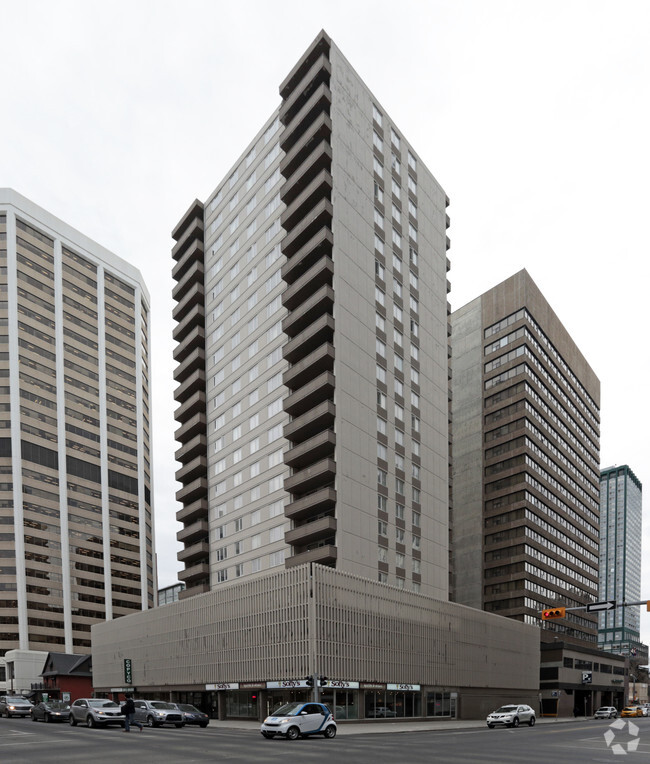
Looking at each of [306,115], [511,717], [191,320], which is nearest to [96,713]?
[511,717]

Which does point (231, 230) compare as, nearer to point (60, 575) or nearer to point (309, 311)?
point (309, 311)

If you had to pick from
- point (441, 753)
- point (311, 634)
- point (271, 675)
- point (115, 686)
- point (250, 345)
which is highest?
point (250, 345)

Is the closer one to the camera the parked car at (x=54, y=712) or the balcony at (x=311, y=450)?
the parked car at (x=54, y=712)

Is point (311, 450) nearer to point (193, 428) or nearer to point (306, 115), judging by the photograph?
point (193, 428)

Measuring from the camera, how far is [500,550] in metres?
108

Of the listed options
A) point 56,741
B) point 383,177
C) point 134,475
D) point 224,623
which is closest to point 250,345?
point 383,177

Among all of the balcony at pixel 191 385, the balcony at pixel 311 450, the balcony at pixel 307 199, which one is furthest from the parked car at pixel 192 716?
the balcony at pixel 191 385

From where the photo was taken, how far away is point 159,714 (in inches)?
1689

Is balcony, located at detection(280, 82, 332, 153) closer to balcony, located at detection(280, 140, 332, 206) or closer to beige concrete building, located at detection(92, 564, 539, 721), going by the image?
balcony, located at detection(280, 140, 332, 206)

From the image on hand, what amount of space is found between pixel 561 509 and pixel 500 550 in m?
18.9

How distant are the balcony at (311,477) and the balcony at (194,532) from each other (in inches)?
816

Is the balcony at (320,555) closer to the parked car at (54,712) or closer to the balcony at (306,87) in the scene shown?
the parked car at (54,712)

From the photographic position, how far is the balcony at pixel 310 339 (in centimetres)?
6406

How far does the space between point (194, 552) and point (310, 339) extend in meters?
32.2
